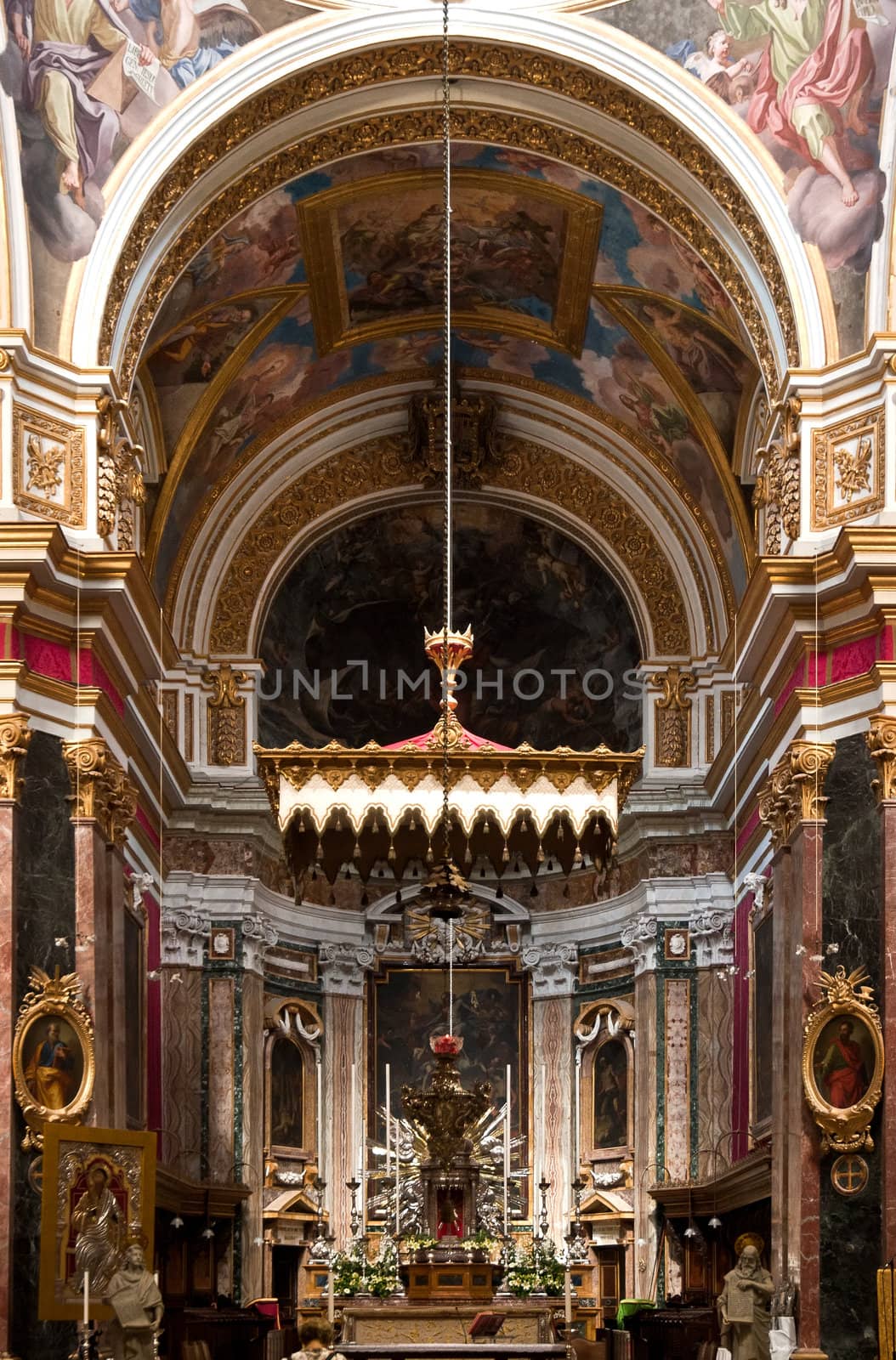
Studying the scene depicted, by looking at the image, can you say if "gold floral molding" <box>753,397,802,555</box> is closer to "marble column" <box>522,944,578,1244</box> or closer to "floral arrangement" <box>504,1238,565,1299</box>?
"floral arrangement" <box>504,1238,565,1299</box>

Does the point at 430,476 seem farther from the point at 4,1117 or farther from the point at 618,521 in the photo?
the point at 4,1117

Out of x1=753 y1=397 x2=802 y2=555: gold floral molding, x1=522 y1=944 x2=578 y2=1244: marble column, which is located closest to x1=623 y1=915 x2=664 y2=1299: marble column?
x1=522 y1=944 x2=578 y2=1244: marble column

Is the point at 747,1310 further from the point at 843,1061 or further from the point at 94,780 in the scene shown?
the point at 94,780

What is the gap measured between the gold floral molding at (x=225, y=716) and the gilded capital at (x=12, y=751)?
8190 mm

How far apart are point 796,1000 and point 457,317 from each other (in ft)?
33.5

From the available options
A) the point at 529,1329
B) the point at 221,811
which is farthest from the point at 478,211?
the point at 529,1329

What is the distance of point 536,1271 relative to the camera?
23875 millimetres

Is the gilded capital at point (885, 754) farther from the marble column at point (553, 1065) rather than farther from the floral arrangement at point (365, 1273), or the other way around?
the marble column at point (553, 1065)

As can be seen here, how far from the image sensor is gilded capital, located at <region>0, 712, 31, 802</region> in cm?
1755

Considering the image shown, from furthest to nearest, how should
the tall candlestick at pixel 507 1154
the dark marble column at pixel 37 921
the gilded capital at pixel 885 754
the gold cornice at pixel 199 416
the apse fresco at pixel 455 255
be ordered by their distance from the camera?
1. the tall candlestick at pixel 507 1154
2. the gold cornice at pixel 199 416
3. the apse fresco at pixel 455 255
4. the gilded capital at pixel 885 754
5. the dark marble column at pixel 37 921

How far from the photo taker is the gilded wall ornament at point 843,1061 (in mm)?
17484

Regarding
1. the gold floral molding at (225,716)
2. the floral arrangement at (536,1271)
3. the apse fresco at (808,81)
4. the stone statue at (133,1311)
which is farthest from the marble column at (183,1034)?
the apse fresco at (808,81)

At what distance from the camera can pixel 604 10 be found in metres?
20.1

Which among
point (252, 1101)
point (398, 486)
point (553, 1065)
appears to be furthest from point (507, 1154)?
point (398, 486)
